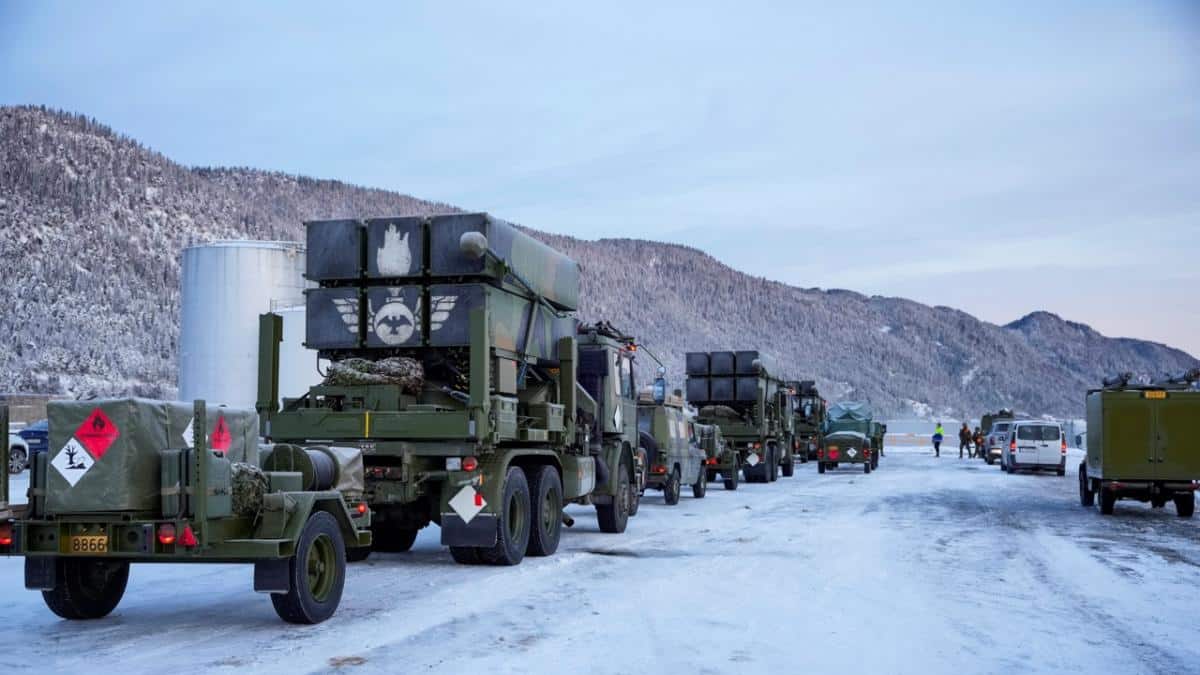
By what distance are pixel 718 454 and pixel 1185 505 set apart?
35.2 ft

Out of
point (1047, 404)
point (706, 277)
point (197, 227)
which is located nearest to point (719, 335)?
point (706, 277)

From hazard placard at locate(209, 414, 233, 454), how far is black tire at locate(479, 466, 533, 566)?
4137 millimetres

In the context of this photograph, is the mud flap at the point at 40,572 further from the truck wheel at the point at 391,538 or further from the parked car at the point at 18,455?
the parked car at the point at 18,455

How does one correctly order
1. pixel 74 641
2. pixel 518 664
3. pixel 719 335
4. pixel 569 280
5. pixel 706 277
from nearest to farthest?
pixel 518 664 < pixel 74 641 < pixel 569 280 < pixel 719 335 < pixel 706 277

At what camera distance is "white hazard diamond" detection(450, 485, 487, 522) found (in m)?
12.6

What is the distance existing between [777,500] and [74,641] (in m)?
18.2

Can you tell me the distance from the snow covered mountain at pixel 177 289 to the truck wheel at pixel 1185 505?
6704cm

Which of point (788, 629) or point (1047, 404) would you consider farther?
point (1047, 404)

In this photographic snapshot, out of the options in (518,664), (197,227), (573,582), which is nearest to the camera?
(518,664)

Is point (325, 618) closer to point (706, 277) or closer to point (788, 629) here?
point (788, 629)

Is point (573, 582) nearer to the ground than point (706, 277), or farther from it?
nearer to the ground

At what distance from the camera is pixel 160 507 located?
8.54m

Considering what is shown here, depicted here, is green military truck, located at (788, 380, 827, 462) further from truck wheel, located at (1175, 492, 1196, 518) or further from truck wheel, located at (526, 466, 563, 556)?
truck wheel, located at (526, 466, 563, 556)

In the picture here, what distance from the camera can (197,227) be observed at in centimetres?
11775
